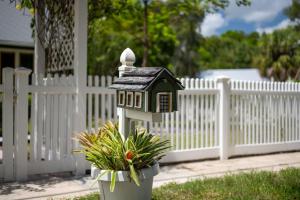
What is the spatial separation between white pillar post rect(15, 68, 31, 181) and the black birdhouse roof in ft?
6.75

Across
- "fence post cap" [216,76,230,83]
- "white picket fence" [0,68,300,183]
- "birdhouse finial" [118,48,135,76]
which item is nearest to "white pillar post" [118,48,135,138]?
"birdhouse finial" [118,48,135,76]

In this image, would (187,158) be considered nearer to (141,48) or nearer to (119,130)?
(119,130)

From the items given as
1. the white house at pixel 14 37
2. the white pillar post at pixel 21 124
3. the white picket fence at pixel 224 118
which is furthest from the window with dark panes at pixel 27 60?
the white pillar post at pixel 21 124

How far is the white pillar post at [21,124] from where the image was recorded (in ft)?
21.4

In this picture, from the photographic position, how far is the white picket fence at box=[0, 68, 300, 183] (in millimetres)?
6559

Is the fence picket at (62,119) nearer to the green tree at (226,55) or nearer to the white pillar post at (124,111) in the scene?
the white pillar post at (124,111)

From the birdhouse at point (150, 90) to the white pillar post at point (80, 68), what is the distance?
2.15m

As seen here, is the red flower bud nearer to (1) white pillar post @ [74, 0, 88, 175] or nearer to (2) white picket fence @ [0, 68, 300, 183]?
(2) white picket fence @ [0, 68, 300, 183]

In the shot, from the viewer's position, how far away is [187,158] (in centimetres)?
841

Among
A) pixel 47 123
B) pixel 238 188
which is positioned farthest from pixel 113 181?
pixel 47 123

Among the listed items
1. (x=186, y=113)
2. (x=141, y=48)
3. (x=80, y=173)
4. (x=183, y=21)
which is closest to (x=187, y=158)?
(x=186, y=113)

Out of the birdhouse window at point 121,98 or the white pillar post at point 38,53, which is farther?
the white pillar post at point 38,53

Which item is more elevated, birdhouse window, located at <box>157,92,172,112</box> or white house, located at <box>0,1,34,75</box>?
white house, located at <box>0,1,34,75</box>

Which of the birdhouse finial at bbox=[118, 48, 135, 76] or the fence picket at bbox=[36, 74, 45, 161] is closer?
the birdhouse finial at bbox=[118, 48, 135, 76]
